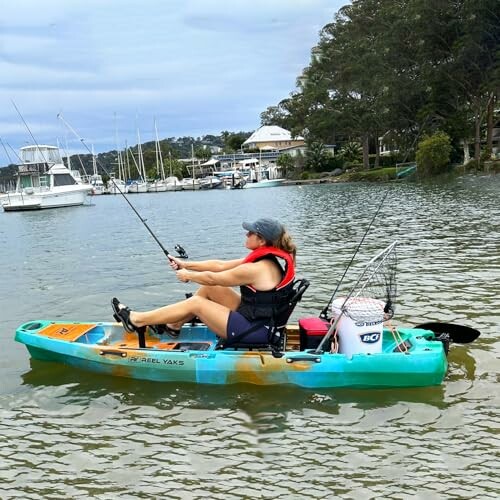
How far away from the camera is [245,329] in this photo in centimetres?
741

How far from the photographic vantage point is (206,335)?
338 inches

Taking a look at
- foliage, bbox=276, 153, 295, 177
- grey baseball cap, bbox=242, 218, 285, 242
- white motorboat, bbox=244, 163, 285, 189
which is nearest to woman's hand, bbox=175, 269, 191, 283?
grey baseball cap, bbox=242, 218, 285, 242

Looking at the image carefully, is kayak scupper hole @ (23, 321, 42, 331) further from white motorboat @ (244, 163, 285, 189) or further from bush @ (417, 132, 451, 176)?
white motorboat @ (244, 163, 285, 189)

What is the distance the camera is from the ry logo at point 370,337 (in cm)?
718

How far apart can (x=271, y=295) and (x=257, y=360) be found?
2.57 feet

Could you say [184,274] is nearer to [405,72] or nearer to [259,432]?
[259,432]

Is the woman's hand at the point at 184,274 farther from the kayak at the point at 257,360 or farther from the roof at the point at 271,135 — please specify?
the roof at the point at 271,135

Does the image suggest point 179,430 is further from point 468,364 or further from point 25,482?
point 468,364

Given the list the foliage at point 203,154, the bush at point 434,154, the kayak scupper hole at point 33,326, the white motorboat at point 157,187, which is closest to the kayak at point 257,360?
the kayak scupper hole at point 33,326

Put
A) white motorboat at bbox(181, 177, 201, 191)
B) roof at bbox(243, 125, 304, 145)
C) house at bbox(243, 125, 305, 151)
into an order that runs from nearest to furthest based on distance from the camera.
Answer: white motorboat at bbox(181, 177, 201, 191) → house at bbox(243, 125, 305, 151) → roof at bbox(243, 125, 304, 145)

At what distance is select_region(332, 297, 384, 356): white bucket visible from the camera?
7137 mm

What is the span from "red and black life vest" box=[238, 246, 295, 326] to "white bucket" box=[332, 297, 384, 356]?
0.67 meters

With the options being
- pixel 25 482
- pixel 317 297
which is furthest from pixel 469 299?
pixel 25 482

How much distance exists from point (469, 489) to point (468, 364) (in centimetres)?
305
